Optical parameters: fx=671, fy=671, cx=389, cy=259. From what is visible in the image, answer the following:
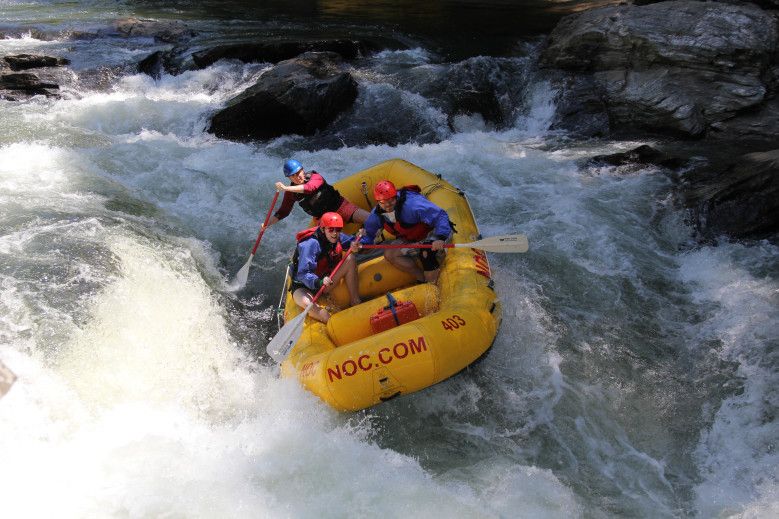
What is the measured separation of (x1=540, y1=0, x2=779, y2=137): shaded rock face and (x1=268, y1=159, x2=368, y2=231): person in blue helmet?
4118 mm

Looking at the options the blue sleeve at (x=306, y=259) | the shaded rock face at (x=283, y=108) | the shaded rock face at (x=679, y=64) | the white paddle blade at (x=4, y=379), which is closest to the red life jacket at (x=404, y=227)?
the blue sleeve at (x=306, y=259)

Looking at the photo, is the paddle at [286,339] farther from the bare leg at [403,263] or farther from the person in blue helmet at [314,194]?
the person in blue helmet at [314,194]

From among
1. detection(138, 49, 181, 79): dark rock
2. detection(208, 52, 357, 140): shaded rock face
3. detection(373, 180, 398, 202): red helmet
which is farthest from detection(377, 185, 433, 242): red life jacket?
detection(138, 49, 181, 79): dark rock

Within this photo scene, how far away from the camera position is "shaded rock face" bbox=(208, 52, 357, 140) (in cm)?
859

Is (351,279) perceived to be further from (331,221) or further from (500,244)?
(500,244)

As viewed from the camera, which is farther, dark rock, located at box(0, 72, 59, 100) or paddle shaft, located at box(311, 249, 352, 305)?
dark rock, located at box(0, 72, 59, 100)

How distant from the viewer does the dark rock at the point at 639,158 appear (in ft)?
24.1

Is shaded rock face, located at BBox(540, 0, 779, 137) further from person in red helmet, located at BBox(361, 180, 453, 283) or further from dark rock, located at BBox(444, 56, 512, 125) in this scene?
person in red helmet, located at BBox(361, 180, 453, 283)

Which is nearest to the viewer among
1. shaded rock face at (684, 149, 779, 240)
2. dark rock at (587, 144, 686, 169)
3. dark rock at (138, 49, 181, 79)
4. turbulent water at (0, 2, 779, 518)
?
turbulent water at (0, 2, 779, 518)

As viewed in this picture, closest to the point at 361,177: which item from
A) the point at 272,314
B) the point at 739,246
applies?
the point at 272,314

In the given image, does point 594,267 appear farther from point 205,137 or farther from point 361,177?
point 205,137

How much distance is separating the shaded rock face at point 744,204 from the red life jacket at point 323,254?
346 cm

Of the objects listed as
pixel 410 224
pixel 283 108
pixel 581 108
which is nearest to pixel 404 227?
pixel 410 224

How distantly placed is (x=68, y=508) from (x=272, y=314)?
94.7 inches
